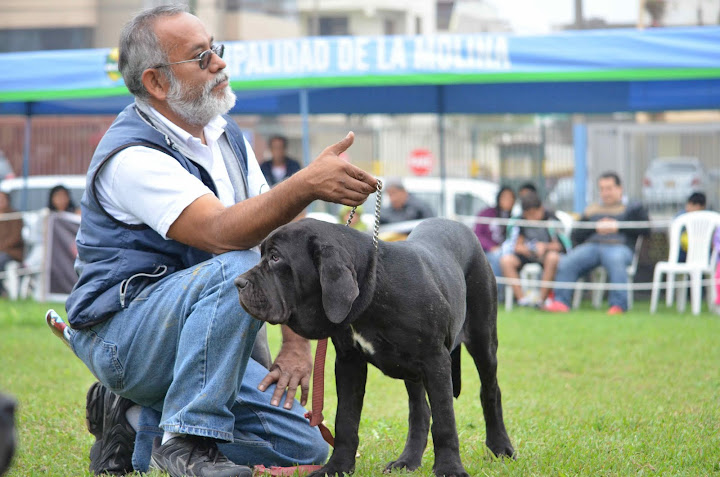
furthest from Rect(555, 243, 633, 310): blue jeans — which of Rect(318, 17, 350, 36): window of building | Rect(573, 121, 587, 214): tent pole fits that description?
Rect(318, 17, 350, 36): window of building

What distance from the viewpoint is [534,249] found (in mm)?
11469

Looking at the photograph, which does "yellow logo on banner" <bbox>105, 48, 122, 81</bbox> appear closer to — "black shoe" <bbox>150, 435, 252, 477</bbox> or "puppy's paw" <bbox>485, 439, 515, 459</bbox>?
"black shoe" <bbox>150, 435, 252, 477</bbox>

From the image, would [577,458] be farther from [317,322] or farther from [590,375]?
[590,375]

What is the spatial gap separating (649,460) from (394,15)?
38.6m

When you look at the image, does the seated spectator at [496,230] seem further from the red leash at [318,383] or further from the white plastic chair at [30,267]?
the red leash at [318,383]

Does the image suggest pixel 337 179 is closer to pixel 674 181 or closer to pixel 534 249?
pixel 534 249

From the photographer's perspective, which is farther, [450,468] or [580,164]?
[580,164]

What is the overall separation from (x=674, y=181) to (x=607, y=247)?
3579mm

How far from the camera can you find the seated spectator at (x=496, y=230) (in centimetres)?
1163

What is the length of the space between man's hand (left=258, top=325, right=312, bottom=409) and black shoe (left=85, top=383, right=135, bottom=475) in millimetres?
618

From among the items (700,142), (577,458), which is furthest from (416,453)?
(700,142)

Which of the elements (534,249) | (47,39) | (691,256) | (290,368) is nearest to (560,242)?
(534,249)

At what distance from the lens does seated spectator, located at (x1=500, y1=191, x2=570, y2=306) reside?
11.3 metres

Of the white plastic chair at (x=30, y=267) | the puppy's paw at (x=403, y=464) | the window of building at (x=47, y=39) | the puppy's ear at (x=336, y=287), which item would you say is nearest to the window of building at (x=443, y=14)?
the window of building at (x=47, y=39)
